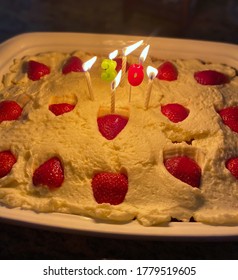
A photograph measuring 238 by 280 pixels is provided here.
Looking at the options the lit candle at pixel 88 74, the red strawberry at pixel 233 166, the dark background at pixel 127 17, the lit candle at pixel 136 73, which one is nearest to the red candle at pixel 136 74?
the lit candle at pixel 136 73

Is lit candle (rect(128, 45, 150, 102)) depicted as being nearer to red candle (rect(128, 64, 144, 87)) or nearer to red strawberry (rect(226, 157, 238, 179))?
red candle (rect(128, 64, 144, 87))

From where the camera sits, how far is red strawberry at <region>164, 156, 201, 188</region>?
1011mm

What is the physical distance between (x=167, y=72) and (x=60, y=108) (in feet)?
1.24

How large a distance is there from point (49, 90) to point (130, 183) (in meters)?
0.42

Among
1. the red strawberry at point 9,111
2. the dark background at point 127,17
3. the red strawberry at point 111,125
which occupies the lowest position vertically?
the red strawberry at point 111,125

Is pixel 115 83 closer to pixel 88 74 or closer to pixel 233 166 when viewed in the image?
pixel 88 74

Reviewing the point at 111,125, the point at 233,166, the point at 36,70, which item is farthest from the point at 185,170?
the point at 36,70

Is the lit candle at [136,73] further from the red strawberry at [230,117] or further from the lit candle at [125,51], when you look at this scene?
the red strawberry at [230,117]

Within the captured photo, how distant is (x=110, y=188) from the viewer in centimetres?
98

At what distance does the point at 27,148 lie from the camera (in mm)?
1071

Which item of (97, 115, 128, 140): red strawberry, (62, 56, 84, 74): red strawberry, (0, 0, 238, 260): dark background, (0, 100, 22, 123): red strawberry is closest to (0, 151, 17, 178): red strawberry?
(0, 100, 22, 123): red strawberry

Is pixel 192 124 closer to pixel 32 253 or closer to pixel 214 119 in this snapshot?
pixel 214 119

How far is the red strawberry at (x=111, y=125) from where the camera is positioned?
109 centimetres

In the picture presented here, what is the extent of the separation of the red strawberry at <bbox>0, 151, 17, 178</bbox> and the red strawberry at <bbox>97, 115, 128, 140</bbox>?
9.9 inches
